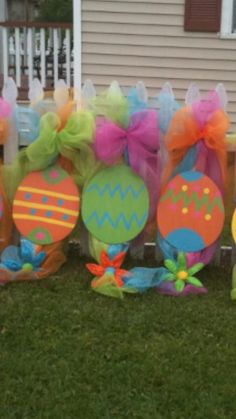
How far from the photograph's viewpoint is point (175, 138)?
380cm

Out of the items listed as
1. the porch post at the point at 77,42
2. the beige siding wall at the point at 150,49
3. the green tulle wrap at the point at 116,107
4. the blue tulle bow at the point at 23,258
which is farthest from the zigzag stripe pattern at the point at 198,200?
the beige siding wall at the point at 150,49

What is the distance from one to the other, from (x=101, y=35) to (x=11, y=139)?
15.2 ft

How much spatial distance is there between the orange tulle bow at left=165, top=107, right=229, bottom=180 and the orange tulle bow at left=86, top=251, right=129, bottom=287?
763 millimetres

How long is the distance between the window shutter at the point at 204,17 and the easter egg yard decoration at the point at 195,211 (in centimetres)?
492

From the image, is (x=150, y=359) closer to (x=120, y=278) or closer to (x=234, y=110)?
(x=120, y=278)

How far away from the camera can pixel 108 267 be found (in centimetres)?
388

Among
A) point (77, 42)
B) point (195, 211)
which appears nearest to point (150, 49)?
point (77, 42)

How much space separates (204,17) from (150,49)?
0.82m

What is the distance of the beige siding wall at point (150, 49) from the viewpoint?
27.0 feet

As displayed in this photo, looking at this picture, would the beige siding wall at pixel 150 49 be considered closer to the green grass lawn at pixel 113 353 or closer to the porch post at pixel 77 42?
the porch post at pixel 77 42

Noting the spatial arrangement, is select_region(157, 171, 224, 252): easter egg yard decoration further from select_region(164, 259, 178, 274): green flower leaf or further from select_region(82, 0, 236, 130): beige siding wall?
select_region(82, 0, 236, 130): beige siding wall

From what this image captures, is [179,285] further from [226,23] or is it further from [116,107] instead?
[226,23]

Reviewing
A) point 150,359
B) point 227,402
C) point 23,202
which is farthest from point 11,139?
point 227,402

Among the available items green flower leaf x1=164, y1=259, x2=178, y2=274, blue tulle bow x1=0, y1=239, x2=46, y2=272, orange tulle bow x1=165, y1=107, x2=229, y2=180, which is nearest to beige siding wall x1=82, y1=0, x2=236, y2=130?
orange tulle bow x1=165, y1=107, x2=229, y2=180
